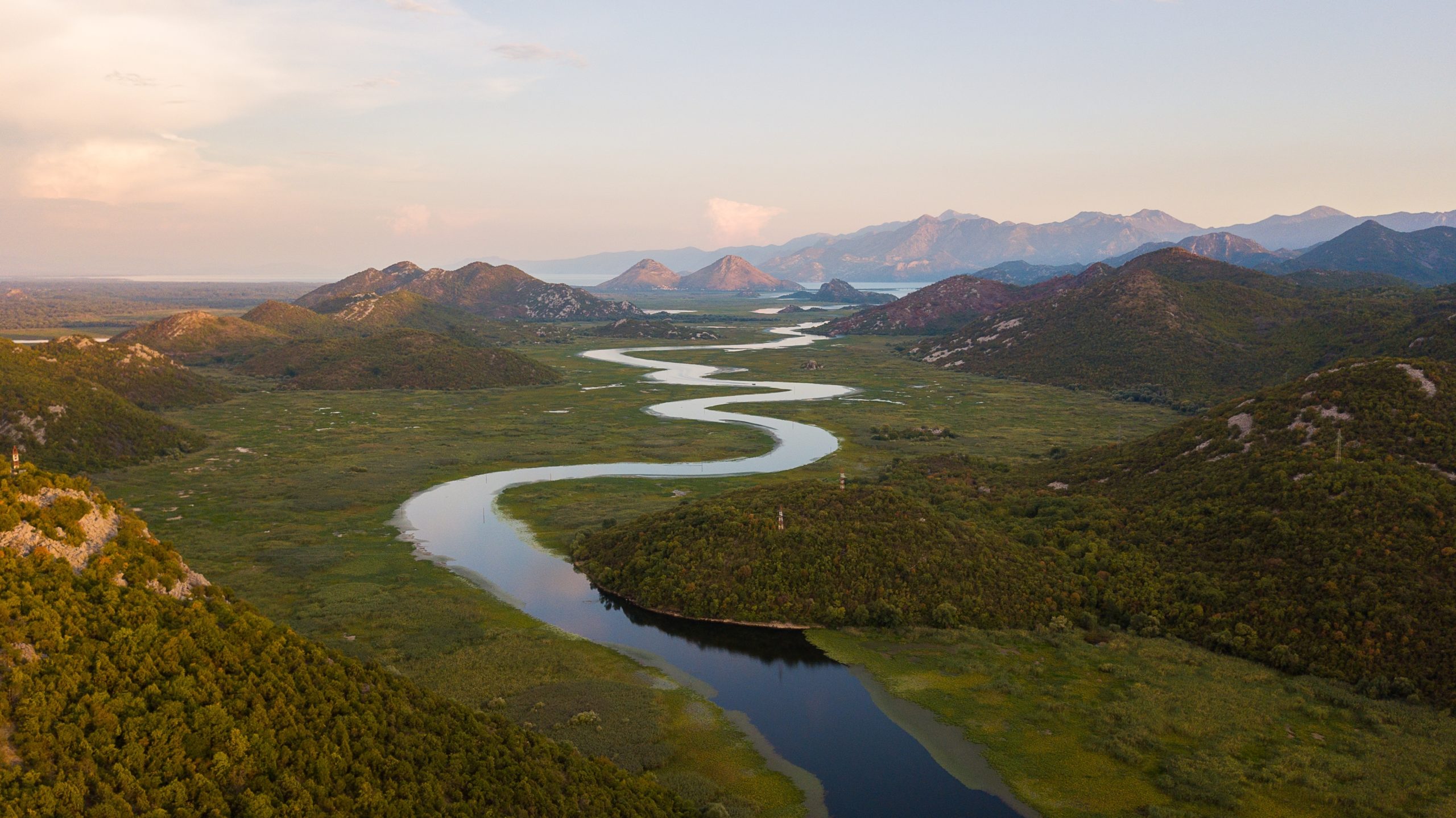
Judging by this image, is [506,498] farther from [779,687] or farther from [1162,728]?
[1162,728]

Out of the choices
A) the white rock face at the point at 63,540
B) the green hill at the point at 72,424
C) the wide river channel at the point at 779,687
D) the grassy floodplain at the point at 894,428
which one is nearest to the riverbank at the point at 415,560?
the wide river channel at the point at 779,687

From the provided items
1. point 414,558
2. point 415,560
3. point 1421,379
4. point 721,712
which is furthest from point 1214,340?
point 721,712

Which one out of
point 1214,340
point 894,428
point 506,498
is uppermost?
point 1214,340

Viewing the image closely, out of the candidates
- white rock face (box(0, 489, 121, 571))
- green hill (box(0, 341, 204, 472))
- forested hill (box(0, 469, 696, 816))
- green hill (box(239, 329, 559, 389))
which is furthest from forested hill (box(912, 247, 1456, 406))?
green hill (box(0, 341, 204, 472))

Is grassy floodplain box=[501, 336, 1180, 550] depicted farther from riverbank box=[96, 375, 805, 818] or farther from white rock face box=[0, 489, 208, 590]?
white rock face box=[0, 489, 208, 590]

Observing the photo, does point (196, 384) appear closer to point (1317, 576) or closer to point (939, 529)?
point (939, 529)

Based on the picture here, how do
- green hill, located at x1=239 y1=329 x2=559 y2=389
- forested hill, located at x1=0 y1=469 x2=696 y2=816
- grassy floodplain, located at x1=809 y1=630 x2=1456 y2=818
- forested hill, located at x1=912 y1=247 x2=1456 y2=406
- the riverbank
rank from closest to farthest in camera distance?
1. forested hill, located at x1=0 y1=469 x2=696 y2=816
2. grassy floodplain, located at x1=809 y1=630 x2=1456 y2=818
3. the riverbank
4. forested hill, located at x1=912 y1=247 x2=1456 y2=406
5. green hill, located at x1=239 y1=329 x2=559 y2=389

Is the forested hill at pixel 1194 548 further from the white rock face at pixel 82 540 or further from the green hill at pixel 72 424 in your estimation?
the green hill at pixel 72 424
